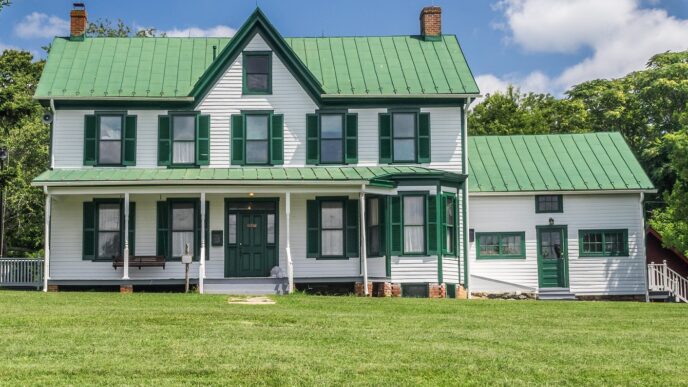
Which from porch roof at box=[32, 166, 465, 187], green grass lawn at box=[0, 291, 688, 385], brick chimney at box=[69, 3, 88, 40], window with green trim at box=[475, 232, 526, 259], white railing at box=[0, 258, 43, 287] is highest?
brick chimney at box=[69, 3, 88, 40]

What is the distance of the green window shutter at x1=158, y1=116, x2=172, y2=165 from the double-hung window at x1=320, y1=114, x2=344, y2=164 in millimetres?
4348

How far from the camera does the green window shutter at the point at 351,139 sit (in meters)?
25.5

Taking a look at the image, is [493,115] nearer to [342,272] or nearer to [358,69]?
[358,69]

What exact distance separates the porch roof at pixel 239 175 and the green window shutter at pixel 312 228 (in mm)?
962

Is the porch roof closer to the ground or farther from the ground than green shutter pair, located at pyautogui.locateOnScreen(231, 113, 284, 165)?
closer to the ground

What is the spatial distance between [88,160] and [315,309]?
10.5 metres

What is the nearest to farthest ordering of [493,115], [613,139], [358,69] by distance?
1. [358,69]
2. [613,139]
3. [493,115]

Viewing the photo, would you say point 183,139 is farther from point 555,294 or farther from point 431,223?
point 555,294

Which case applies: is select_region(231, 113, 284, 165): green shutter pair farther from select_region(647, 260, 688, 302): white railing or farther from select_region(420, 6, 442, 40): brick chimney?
select_region(647, 260, 688, 302): white railing

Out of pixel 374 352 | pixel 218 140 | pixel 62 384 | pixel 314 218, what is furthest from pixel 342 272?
pixel 62 384

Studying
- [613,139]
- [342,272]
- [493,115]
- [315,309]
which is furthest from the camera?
[493,115]

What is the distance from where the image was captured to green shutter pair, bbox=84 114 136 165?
25.0 metres

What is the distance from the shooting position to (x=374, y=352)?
1172 centimetres

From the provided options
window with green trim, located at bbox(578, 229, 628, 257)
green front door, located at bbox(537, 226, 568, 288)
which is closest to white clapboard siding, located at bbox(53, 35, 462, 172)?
green front door, located at bbox(537, 226, 568, 288)
